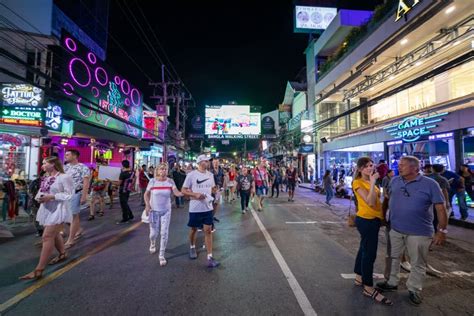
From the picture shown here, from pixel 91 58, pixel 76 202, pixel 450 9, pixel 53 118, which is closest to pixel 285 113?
pixel 91 58

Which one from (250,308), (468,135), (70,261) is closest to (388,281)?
(250,308)

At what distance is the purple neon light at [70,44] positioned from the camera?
15.1 m

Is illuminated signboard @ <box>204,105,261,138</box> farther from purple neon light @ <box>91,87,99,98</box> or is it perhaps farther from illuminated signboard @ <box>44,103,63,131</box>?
illuminated signboard @ <box>44,103,63,131</box>

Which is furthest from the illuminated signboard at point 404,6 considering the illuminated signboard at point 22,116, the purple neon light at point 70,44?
the purple neon light at point 70,44

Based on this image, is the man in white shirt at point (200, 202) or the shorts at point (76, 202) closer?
the man in white shirt at point (200, 202)

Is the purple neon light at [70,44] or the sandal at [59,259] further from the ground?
the purple neon light at [70,44]

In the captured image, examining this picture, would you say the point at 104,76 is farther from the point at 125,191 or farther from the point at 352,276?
the point at 352,276

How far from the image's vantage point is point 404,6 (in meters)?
12.2

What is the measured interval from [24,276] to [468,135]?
14.8m

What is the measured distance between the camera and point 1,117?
11.2m

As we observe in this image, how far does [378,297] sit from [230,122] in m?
26.9

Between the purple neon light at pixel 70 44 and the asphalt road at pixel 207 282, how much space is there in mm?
12987

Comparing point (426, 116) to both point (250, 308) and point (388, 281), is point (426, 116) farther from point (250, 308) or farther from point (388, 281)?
point (250, 308)

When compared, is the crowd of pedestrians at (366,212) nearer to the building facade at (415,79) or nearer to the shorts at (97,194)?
the shorts at (97,194)
